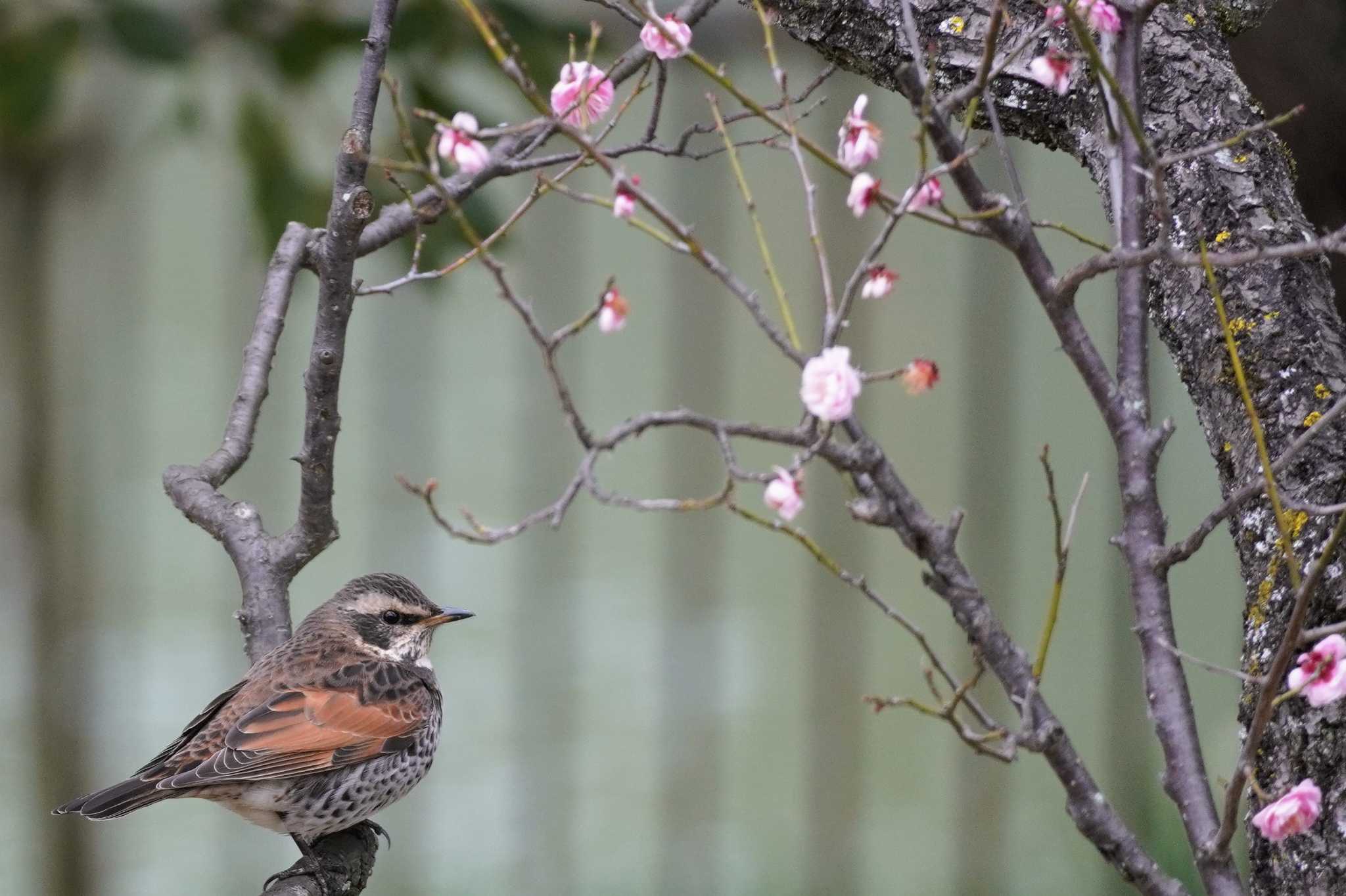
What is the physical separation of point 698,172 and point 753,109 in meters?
3.54

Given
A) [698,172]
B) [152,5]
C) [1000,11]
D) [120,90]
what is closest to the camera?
[1000,11]

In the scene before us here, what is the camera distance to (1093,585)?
17.8 ft

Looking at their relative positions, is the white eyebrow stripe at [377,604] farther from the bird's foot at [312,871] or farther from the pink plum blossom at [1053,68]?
the pink plum blossom at [1053,68]

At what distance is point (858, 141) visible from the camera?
1728mm

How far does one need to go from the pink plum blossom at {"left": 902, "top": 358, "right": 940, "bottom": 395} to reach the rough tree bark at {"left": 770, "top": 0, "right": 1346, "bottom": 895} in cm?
63

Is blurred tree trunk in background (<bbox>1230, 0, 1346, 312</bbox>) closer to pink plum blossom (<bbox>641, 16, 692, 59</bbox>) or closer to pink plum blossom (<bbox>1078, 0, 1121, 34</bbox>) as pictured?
pink plum blossom (<bbox>1078, 0, 1121, 34</bbox>)

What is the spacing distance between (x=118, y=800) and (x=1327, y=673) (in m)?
1.95

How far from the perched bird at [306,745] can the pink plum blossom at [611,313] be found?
131 centimetres

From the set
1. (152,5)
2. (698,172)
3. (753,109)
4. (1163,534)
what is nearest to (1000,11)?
(753,109)

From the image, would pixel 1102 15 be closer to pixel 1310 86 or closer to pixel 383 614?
pixel 1310 86

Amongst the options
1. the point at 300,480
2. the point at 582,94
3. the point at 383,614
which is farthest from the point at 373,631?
the point at 582,94

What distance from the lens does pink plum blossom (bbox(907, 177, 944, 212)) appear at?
1563mm

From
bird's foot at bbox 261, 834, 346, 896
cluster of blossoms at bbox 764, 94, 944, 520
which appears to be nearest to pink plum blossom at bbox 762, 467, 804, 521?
cluster of blossoms at bbox 764, 94, 944, 520

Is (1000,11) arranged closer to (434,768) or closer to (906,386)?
(906,386)
